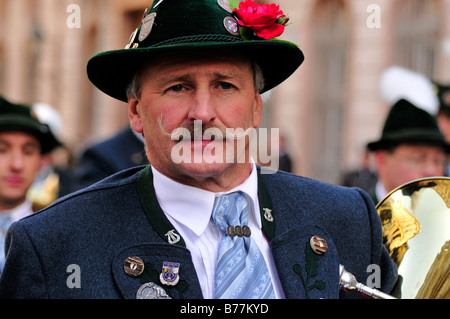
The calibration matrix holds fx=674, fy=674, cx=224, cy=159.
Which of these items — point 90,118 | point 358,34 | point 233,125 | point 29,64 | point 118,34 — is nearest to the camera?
point 233,125

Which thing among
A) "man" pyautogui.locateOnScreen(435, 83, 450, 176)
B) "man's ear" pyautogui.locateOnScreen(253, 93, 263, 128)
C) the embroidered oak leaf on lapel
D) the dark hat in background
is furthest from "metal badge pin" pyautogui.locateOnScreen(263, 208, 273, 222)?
the dark hat in background

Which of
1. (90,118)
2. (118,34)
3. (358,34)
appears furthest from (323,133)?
(90,118)

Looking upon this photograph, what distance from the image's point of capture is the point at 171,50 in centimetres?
194

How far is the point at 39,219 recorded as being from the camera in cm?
200

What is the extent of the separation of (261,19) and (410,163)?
2675 millimetres

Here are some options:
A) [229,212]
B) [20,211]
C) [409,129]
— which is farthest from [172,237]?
[409,129]

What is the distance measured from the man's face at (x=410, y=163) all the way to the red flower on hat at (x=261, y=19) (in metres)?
2.47

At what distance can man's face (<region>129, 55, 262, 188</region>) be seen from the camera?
76.3 inches

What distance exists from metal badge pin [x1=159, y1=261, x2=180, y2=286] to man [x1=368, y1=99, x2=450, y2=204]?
2706mm

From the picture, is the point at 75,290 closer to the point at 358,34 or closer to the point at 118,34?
the point at 358,34

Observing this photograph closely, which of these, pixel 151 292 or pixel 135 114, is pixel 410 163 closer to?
pixel 135 114

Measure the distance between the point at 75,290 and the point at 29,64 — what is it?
77.7 feet
